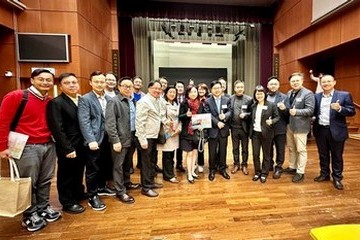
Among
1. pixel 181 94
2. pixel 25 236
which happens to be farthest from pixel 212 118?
pixel 25 236

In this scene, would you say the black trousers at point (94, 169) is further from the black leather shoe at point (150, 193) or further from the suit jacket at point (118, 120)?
the black leather shoe at point (150, 193)

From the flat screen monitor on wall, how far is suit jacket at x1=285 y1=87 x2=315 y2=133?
4.78 metres

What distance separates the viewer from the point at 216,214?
2.49 meters

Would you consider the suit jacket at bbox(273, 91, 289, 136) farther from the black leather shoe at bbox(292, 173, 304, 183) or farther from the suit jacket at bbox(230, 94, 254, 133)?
the black leather shoe at bbox(292, 173, 304, 183)

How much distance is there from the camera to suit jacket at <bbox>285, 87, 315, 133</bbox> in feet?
10.5

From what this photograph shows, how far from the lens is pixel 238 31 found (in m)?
9.69

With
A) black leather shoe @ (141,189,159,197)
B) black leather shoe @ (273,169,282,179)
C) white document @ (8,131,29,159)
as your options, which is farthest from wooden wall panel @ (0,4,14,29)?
black leather shoe @ (273,169,282,179)

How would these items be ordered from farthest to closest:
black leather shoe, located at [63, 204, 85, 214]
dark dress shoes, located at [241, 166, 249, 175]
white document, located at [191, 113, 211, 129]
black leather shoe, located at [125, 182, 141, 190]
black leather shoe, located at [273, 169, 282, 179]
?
dark dress shoes, located at [241, 166, 249, 175]
black leather shoe, located at [273, 169, 282, 179]
white document, located at [191, 113, 211, 129]
black leather shoe, located at [125, 182, 141, 190]
black leather shoe, located at [63, 204, 85, 214]

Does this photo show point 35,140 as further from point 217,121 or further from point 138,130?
point 217,121

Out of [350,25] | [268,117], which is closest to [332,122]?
[268,117]

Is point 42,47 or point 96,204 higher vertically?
point 42,47

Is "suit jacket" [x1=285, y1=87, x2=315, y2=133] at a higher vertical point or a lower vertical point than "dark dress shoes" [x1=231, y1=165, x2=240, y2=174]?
higher

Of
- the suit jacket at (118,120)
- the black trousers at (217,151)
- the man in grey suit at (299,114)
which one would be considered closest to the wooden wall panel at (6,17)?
the suit jacket at (118,120)

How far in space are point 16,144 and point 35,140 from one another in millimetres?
149
